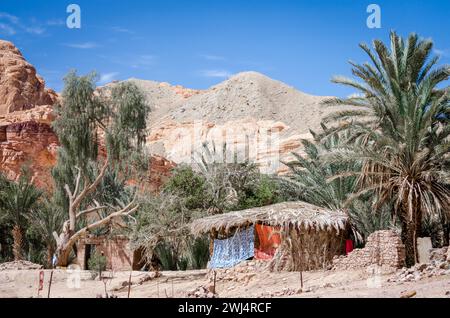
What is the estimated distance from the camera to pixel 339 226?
21.4 metres

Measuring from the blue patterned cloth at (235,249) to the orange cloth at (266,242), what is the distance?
8.7 inches

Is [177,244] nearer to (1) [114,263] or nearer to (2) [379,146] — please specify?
(1) [114,263]

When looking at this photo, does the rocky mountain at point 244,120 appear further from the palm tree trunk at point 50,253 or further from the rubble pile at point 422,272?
the rubble pile at point 422,272

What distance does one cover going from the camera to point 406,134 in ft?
65.5

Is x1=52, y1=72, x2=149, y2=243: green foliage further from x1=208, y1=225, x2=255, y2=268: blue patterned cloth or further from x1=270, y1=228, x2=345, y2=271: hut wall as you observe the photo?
x1=270, y1=228, x2=345, y2=271: hut wall

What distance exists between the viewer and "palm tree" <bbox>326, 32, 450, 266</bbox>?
1984 centimetres

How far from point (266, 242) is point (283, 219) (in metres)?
1.48

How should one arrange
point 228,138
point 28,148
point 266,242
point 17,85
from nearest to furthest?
point 266,242, point 28,148, point 17,85, point 228,138

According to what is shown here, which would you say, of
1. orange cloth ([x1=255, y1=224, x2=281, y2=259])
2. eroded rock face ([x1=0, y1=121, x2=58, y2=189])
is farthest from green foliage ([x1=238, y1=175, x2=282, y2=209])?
eroded rock face ([x1=0, y1=121, x2=58, y2=189])

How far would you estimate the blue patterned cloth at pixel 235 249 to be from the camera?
73.5 feet

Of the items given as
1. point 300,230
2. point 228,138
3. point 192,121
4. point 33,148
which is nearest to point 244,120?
point 228,138

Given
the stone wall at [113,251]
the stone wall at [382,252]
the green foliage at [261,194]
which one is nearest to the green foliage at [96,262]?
the stone wall at [113,251]

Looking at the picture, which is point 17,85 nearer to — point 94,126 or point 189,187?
point 94,126

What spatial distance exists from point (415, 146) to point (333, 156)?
273cm
